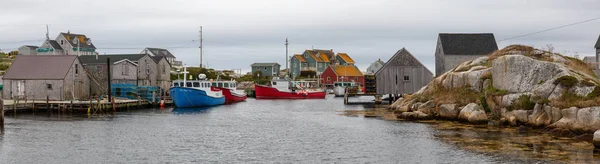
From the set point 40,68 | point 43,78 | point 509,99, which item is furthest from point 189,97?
point 509,99

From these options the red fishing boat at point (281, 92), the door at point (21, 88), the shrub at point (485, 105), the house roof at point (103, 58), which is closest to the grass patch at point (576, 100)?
the shrub at point (485, 105)

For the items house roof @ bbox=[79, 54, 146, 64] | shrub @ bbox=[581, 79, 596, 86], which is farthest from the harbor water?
house roof @ bbox=[79, 54, 146, 64]

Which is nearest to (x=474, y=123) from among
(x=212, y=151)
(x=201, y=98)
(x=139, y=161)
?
(x=212, y=151)

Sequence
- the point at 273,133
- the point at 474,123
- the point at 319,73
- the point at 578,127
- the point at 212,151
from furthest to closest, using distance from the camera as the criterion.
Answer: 1. the point at 319,73
2. the point at 474,123
3. the point at 273,133
4. the point at 578,127
5. the point at 212,151

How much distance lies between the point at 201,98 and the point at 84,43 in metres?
50.1

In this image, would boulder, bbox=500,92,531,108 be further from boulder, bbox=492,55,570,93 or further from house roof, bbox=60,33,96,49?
house roof, bbox=60,33,96,49

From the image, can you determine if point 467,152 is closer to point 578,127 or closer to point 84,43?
point 578,127

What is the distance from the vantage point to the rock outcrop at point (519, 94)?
1367 inches

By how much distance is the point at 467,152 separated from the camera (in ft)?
93.3

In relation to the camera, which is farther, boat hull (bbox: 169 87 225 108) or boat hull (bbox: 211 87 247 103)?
boat hull (bbox: 211 87 247 103)

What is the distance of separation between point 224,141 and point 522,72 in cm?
2057

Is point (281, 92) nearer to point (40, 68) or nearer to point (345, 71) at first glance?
point (345, 71)

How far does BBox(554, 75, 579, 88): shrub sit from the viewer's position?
36481mm

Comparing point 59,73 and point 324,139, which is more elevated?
point 59,73
